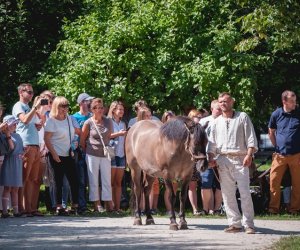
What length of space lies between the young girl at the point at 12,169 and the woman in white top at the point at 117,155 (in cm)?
238

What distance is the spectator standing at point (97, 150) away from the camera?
19.1 m

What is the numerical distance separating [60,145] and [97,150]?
1010 mm

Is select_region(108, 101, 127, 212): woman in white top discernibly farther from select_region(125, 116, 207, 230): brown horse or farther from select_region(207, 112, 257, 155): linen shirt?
select_region(207, 112, 257, 155): linen shirt

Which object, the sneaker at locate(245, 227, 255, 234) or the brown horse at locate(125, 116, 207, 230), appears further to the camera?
the brown horse at locate(125, 116, 207, 230)

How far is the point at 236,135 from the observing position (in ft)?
48.6

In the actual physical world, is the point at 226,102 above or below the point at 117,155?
above

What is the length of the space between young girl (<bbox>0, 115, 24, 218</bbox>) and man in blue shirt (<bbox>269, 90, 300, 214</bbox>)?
524cm

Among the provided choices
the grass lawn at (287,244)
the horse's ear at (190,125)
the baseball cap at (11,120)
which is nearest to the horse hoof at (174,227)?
the horse's ear at (190,125)

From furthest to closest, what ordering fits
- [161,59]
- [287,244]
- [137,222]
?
[161,59] → [137,222] → [287,244]

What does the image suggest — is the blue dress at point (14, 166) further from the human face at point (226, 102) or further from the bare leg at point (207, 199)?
the human face at point (226, 102)

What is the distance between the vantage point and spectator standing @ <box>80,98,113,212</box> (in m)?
19.1

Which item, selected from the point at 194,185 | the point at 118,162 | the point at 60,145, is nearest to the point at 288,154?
the point at 194,185

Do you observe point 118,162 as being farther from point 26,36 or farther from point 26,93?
point 26,36

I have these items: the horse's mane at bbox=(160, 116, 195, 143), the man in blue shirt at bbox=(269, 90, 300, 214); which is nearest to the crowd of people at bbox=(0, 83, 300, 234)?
the man in blue shirt at bbox=(269, 90, 300, 214)
